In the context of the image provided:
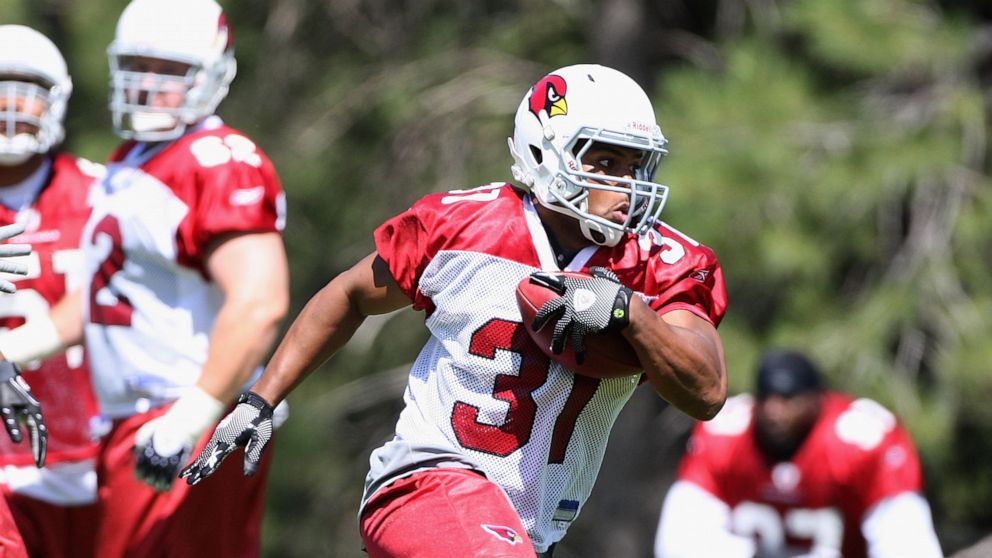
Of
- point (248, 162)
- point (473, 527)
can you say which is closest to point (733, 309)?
point (248, 162)

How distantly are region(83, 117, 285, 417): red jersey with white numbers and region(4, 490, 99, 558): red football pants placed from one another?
0.32 metres

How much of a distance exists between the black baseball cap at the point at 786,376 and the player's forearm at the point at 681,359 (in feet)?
8.60

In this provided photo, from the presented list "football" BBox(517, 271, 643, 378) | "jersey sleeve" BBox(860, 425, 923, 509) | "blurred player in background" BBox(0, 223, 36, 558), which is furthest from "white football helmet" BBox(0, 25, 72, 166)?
"jersey sleeve" BBox(860, 425, 923, 509)

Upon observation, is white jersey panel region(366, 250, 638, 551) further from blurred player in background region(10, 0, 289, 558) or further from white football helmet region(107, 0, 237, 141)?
white football helmet region(107, 0, 237, 141)

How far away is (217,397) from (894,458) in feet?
8.99

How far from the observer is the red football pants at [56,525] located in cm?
462

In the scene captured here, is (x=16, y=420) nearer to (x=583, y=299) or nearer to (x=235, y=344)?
(x=235, y=344)

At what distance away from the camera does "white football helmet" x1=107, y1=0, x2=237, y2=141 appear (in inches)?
184

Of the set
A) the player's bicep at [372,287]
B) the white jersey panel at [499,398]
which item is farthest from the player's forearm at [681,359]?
the player's bicep at [372,287]

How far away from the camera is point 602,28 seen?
10.9m

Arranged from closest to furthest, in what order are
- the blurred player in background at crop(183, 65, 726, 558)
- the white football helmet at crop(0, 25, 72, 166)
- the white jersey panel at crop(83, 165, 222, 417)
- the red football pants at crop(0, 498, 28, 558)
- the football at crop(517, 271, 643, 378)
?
the football at crop(517, 271, 643, 378) < the blurred player in background at crop(183, 65, 726, 558) < the red football pants at crop(0, 498, 28, 558) < the white jersey panel at crop(83, 165, 222, 417) < the white football helmet at crop(0, 25, 72, 166)

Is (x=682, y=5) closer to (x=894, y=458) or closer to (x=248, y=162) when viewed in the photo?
(x=894, y=458)

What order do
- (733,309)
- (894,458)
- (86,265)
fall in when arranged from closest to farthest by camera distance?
1. (86,265)
2. (894,458)
3. (733,309)

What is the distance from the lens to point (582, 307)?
3.34 m
